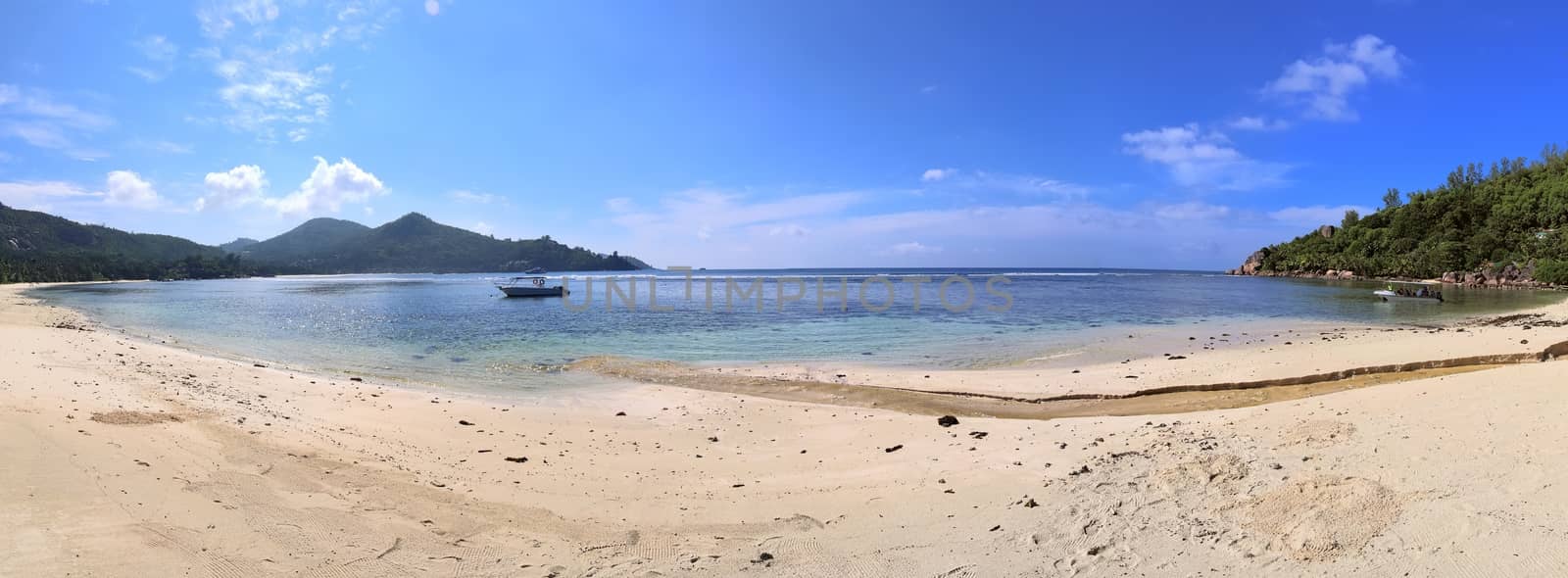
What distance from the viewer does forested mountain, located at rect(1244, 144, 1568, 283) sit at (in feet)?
205

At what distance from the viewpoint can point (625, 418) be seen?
10.2 m

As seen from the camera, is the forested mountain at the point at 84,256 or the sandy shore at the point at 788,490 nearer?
the sandy shore at the point at 788,490

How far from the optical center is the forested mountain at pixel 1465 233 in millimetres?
62438

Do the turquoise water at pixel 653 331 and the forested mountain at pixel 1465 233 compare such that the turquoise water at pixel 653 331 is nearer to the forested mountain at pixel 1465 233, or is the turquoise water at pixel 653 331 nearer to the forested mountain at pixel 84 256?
the forested mountain at pixel 1465 233

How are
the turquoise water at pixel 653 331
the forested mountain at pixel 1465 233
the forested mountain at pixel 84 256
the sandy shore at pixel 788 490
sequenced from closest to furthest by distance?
the sandy shore at pixel 788 490 < the turquoise water at pixel 653 331 < the forested mountain at pixel 1465 233 < the forested mountain at pixel 84 256

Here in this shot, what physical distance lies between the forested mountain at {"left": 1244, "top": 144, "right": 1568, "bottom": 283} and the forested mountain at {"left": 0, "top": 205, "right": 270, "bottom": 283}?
170m

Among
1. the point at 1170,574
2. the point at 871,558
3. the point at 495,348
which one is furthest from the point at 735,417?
the point at 495,348

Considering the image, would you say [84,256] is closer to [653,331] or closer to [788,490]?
[653,331]

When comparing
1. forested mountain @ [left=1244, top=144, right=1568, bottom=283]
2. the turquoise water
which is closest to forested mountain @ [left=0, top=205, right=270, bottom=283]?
the turquoise water

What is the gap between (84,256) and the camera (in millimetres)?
107438

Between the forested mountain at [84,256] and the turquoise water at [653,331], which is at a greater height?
the forested mountain at [84,256]

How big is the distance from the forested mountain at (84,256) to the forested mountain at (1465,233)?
6682 inches

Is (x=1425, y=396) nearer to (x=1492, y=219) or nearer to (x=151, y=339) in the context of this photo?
(x=151, y=339)

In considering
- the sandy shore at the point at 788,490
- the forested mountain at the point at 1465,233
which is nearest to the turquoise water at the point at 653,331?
the sandy shore at the point at 788,490
